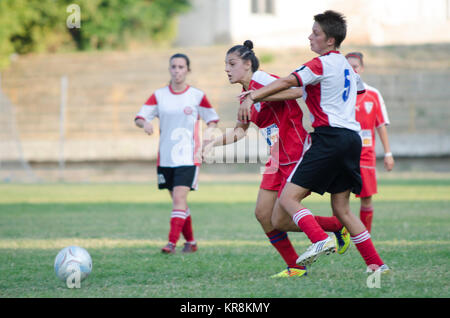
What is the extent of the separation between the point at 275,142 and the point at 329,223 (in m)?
0.89

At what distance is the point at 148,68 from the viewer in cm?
3375

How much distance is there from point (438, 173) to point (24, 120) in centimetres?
1841

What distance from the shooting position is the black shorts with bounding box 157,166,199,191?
308 inches

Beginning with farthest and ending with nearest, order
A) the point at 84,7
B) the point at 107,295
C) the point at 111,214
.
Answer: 1. the point at 84,7
2. the point at 111,214
3. the point at 107,295

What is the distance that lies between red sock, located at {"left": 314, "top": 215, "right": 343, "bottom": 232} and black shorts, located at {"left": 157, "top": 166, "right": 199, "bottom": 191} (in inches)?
90.8

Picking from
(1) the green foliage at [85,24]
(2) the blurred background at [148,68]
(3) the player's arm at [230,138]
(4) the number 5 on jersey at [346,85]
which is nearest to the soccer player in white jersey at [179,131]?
(3) the player's arm at [230,138]

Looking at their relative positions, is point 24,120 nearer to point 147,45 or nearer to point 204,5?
point 147,45

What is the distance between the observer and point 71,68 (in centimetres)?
3478

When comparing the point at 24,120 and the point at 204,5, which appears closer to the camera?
the point at 24,120

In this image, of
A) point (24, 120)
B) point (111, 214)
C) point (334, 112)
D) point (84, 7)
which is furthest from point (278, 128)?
point (84, 7)

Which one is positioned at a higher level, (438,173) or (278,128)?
(278,128)

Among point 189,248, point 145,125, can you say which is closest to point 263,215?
point 189,248

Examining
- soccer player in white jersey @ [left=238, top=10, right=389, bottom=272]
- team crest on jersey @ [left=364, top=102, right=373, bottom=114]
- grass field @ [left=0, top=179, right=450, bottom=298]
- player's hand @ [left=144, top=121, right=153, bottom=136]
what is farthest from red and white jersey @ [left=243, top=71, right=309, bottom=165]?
team crest on jersey @ [left=364, top=102, right=373, bottom=114]

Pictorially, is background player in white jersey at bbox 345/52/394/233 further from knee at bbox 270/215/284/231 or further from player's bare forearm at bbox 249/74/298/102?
player's bare forearm at bbox 249/74/298/102
